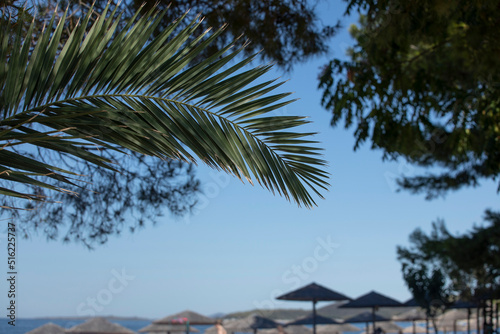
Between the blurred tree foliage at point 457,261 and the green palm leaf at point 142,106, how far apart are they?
1012 cm

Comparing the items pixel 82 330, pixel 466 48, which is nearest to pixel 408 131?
pixel 466 48

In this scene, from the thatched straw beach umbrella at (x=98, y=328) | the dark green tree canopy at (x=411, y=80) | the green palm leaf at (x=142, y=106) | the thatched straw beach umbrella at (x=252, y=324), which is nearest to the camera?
the green palm leaf at (x=142, y=106)

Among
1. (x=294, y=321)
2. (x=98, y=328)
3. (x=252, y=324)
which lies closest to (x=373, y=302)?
(x=252, y=324)

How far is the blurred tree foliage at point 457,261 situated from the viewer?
1109cm

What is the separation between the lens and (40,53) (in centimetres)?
152

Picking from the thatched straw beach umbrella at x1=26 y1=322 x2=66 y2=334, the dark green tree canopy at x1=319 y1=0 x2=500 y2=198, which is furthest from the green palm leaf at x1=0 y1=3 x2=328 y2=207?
the thatched straw beach umbrella at x1=26 y1=322 x2=66 y2=334

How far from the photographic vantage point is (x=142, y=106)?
1689 mm

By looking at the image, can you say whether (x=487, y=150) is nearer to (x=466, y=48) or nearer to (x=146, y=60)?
(x=466, y=48)

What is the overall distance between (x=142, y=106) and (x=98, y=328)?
75.4ft

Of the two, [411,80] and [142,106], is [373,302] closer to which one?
[411,80]

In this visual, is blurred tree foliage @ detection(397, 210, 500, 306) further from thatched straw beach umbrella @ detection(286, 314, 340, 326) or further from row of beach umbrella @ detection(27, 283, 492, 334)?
thatched straw beach umbrella @ detection(286, 314, 340, 326)

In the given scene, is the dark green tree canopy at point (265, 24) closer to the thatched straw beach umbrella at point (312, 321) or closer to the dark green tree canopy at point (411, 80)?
the dark green tree canopy at point (411, 80)

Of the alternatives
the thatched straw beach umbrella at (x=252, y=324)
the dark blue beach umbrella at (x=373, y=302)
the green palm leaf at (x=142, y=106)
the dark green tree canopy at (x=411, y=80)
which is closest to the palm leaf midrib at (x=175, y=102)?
the green palm leaf at (x=142, y=106)

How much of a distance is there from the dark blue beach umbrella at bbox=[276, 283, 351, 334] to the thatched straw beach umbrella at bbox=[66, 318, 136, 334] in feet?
33.7
